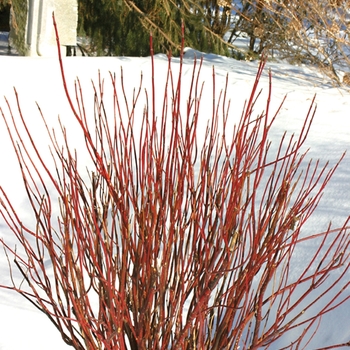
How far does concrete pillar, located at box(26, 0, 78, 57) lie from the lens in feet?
20.4

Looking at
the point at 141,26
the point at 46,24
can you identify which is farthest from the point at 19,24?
the point at 141,26

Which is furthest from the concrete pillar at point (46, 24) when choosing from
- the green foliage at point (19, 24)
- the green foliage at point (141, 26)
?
the green foliage at point (141, 26)

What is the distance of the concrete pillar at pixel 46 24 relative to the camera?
20.4ft

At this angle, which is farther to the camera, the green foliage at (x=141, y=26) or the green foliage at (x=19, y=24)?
the green foliage at (x=141, y=26)

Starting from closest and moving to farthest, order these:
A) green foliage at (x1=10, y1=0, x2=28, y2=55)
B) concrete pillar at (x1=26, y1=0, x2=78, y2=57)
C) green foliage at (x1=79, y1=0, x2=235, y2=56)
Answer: concrete pillar at (x1=26, y1=0, x2=78, y2=57), green foliage at (x1=10, y1=0, x2=28, y2=55), green foliage at (x1=79, y1=0, x2=235, y2=56)

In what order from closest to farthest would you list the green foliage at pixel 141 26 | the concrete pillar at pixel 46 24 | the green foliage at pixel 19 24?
the concrete pillar at pixel 46 24 → the green foliage at pixel 19 24 → the green foliage at pixel 141 26

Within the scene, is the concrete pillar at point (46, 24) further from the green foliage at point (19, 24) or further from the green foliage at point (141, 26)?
the green foliage at point (141, 26)

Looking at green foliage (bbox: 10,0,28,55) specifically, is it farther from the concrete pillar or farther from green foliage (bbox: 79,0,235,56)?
green foliage (bbox: 79,0,235,56)

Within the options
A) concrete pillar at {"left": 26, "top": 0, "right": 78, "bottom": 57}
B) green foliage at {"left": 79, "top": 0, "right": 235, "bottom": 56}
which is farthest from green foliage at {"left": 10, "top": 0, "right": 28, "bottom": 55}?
green foliage at {"left": 79, "top": 0, "right": 235, "bottom": 56}

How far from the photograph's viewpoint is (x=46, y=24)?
20.8ft

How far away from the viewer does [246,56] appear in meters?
8.02

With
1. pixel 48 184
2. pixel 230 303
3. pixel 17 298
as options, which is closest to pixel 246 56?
pixel 48 184

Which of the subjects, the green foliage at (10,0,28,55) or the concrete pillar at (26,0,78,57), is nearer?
the concrete pillar at (26,0,78,57)

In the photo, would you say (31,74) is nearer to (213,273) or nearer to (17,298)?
(17,298)
